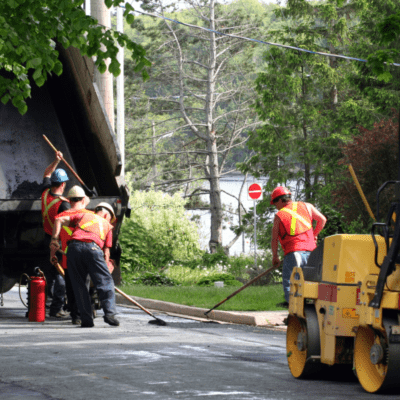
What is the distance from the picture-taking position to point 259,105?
27.2 m

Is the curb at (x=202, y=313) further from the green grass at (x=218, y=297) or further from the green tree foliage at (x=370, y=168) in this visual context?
the green tree foliage at (x=370, y=168)

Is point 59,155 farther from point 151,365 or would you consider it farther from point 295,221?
point 151,365

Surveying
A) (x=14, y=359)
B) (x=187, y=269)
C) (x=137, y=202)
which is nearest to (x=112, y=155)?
(x=14, y=359)

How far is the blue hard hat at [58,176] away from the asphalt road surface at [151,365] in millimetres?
1798

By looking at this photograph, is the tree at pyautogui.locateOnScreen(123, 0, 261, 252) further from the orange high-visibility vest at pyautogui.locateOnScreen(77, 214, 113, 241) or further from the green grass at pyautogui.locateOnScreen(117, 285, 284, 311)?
the orange high-visibility vest at pyautogui.locateOnScreen(77, 214, 113, 241)

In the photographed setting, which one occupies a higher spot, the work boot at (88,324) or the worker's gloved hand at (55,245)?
the worker's gloved hand at (55,245)

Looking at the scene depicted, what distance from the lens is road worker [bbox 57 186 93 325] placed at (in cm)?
1012

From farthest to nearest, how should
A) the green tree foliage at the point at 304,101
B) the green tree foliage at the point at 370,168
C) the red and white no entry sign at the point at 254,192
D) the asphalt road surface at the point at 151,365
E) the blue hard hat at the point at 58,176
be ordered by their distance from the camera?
the green tree foliage at the point at 304,101
the red and white no entry sign at the point at 254,192
the green tree foliage at the point at 370,168
the blue hard hat at the point at 58,176
the asphalt road surface at the point at 151,365

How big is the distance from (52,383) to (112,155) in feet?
16.6

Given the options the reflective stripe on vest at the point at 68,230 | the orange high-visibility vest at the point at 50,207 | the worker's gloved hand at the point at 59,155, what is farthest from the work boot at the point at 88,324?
the worker's gloved hand at the point at 59,155

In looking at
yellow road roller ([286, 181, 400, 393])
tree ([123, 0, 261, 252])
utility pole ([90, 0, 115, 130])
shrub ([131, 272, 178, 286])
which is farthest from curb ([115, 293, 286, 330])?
tree ([123, 0, 261, 252])

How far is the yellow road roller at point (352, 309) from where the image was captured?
213 inches

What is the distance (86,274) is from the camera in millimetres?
10055

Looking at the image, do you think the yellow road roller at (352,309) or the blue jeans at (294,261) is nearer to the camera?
the yellow road roller at (352,309)
